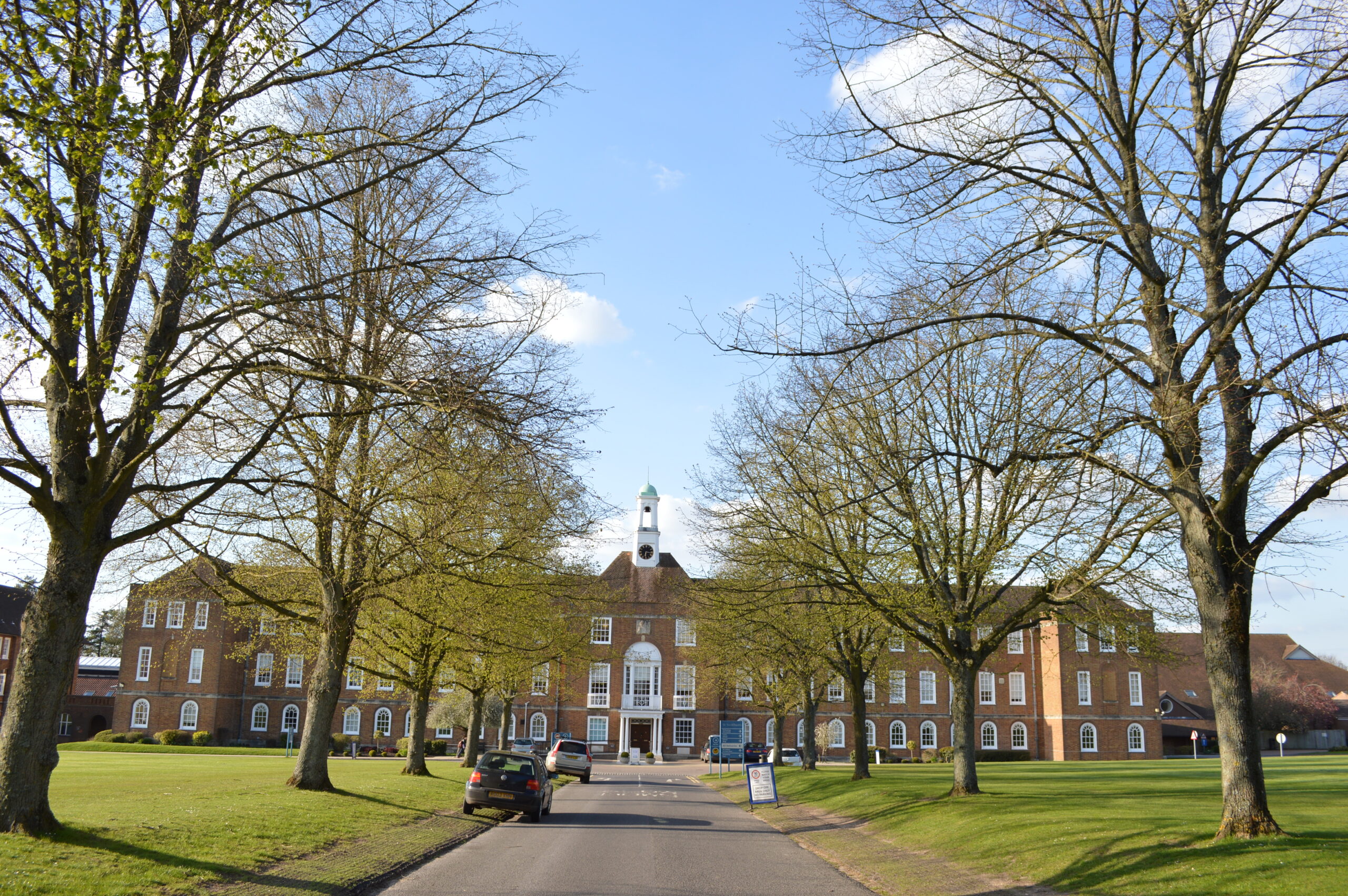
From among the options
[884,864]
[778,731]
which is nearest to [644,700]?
[778,731]

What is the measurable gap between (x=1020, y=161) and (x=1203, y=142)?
7.56ft

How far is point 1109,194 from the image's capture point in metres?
12.1

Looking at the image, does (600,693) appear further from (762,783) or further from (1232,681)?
(1232,681)

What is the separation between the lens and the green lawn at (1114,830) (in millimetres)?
10031

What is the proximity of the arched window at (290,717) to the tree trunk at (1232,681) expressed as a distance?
65005mm

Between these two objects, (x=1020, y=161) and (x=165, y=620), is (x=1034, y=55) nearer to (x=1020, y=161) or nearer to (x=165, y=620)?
(x=1020, y=161)

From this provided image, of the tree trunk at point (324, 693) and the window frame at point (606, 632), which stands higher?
the window frame at point (606, 632)

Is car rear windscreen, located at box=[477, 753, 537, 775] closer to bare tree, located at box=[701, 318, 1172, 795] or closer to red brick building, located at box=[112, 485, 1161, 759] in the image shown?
bare tree, located at box=[701, 318, 1172, 795]

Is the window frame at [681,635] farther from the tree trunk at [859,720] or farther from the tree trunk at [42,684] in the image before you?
the tree trunk at [42,684]

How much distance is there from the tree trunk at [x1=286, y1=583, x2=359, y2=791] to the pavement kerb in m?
9.76

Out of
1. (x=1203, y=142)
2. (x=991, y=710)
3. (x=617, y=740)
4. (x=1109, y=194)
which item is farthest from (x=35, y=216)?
(x=991, y=710)

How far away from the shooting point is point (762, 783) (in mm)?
23438

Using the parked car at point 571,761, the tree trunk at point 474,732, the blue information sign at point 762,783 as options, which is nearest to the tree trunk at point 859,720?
the blue information sign at point 762,783

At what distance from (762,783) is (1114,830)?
10.4m
